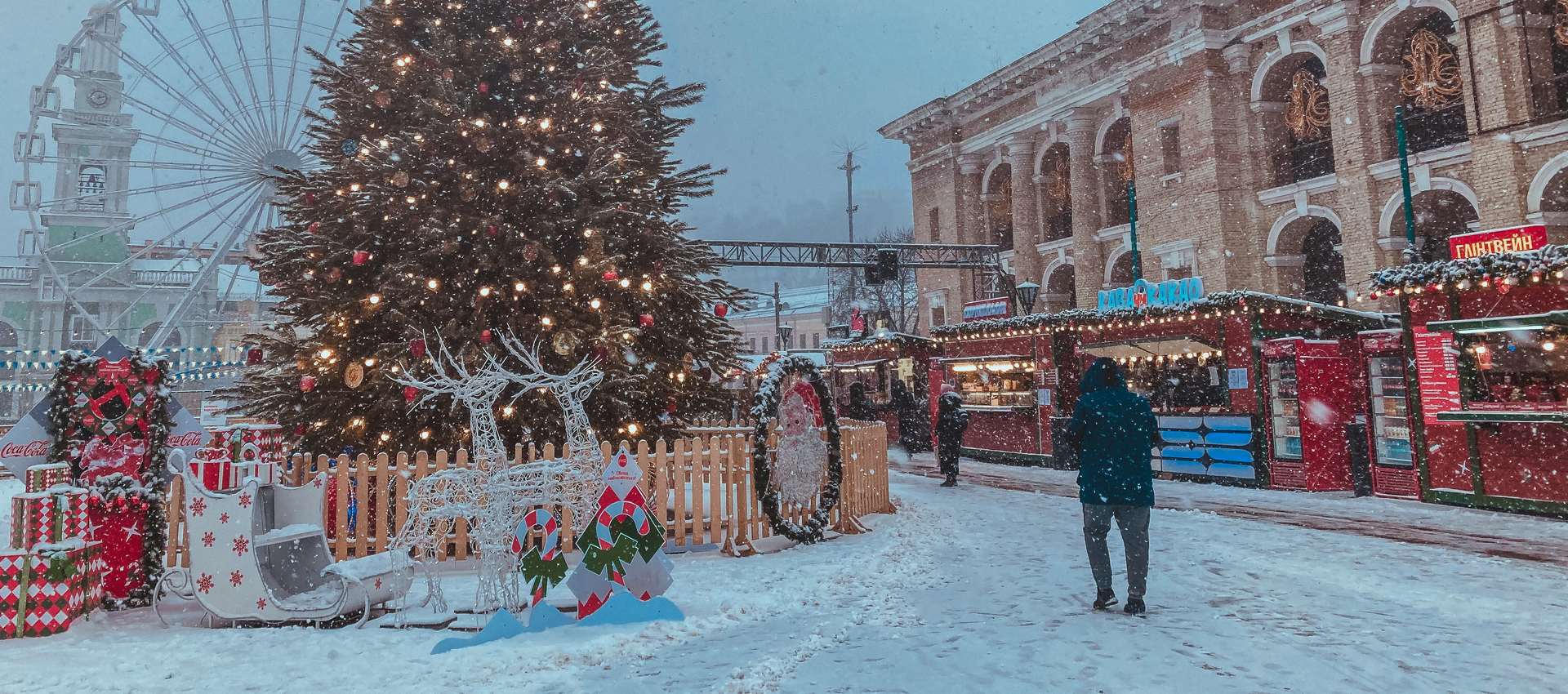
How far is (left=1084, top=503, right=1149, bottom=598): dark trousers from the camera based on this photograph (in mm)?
5500

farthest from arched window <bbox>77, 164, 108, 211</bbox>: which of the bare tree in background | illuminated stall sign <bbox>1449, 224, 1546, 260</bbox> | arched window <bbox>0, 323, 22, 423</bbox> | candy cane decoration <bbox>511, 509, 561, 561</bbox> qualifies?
illuminated stall sign <bbox>1449, 224, 1546, 260</bbox>

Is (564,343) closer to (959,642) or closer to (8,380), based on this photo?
(959,642)

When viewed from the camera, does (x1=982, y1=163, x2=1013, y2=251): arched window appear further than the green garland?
Yes

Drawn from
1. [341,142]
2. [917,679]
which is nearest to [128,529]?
[341,142]

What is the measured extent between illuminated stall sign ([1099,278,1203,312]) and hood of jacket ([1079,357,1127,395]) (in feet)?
32.3

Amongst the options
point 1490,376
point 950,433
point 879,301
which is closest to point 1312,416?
point 1490,376

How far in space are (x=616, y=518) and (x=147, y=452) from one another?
3745 millimetres

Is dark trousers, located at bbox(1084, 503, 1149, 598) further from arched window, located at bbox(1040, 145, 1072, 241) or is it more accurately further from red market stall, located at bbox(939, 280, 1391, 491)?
arched window, located at bbox(1040, 145, 1072, 241)

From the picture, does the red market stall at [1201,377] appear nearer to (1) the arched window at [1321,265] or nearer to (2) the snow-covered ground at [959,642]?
(2) the snow-covered ground at [959,642]

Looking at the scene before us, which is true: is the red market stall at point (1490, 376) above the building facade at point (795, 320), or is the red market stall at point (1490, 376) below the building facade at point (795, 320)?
below

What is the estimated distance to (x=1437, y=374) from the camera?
10.7 m

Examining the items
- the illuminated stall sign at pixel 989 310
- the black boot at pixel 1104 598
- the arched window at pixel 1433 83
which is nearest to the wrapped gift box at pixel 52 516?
the black boot at pixel 1104 598

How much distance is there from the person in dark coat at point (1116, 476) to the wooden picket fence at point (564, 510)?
11.2ft

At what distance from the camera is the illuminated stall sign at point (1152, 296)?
1480 centimetres
